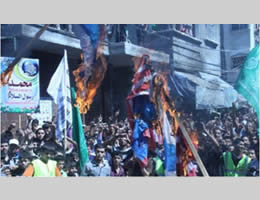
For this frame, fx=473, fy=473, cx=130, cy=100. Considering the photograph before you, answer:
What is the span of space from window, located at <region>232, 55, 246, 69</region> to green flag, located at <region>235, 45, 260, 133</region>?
51 millimetres

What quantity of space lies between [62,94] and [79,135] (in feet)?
2.11

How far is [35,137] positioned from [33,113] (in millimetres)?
351

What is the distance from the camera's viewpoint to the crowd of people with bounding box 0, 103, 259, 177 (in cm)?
670

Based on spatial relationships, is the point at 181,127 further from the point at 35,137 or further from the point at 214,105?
the point at 35,137

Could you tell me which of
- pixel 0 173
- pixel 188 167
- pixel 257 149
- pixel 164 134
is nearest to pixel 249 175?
pixel 257 149

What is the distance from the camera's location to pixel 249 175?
21.9 feet

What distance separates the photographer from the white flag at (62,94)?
6828 millimetres

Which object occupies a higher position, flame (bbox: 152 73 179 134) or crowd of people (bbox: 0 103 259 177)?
flame (bbox: 152 73 179 134)

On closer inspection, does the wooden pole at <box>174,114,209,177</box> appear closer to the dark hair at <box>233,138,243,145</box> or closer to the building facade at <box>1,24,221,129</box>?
the dark hair at <box>233,138,243,145</box>

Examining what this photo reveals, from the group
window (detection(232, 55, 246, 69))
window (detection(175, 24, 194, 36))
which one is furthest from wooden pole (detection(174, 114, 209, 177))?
window (detection(175, 24, 194, 36))

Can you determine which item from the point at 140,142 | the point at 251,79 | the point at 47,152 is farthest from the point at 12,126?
the point at 251,79

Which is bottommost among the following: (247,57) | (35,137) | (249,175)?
(249,175)

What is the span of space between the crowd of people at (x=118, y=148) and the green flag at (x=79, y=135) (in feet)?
0.18

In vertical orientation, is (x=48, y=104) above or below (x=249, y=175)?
above
